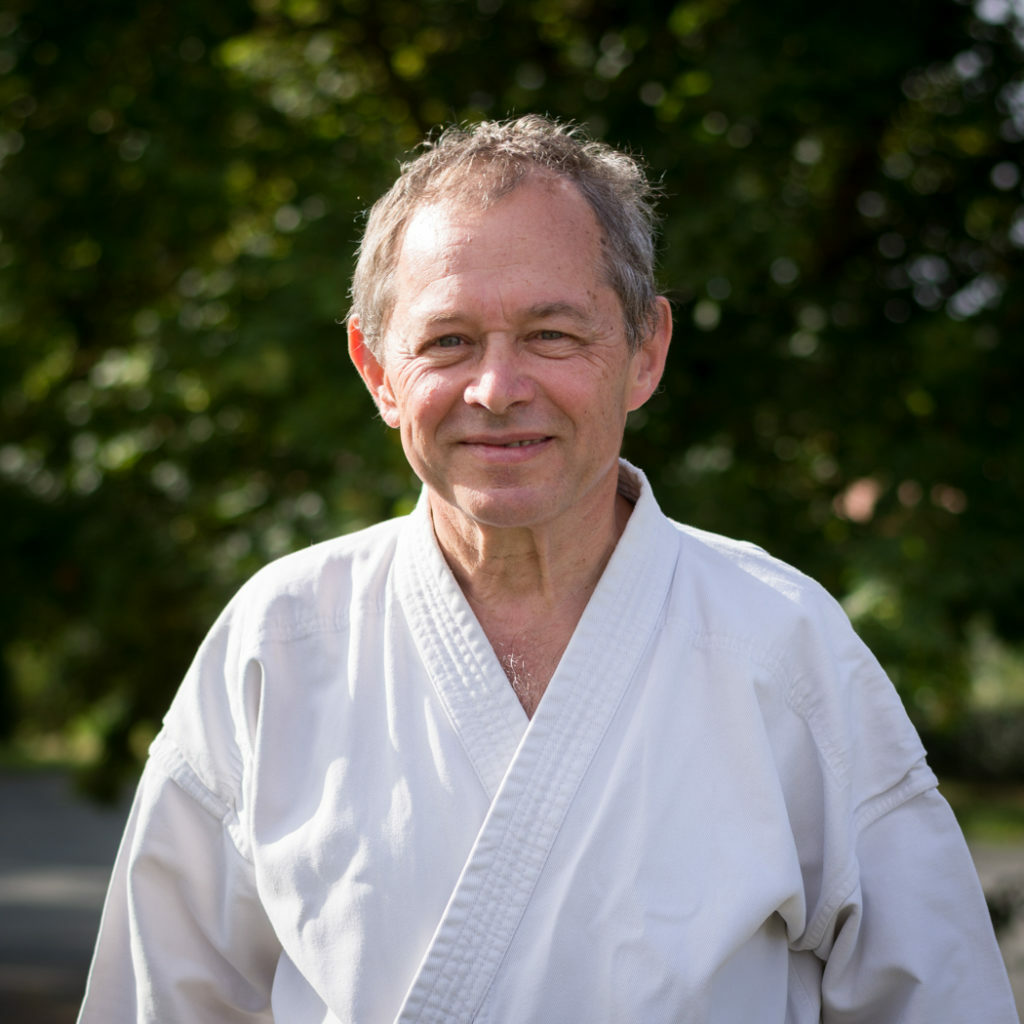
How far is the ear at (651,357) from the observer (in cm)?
179

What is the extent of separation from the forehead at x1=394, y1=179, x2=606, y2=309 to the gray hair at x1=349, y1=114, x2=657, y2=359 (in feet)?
0.06

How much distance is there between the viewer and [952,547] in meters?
3.03

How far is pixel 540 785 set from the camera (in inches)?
62.7

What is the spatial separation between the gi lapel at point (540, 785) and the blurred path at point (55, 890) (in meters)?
3.02

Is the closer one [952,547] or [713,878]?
[713,878]

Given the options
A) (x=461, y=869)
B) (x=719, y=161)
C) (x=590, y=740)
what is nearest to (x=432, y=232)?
(x=590, y=740)

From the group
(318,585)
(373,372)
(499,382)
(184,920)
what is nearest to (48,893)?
(184,920)

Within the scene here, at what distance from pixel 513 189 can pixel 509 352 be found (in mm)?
223

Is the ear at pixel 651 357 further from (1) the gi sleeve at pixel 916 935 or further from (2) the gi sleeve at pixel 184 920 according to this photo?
(2) the gi sleeve at pixel 184 920

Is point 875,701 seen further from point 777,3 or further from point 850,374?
point 777,3

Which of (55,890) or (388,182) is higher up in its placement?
(388,182)

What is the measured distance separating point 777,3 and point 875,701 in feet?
7.52

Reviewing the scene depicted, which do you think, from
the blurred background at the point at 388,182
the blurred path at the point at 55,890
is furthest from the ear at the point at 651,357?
the blurred path at the point at 55,890

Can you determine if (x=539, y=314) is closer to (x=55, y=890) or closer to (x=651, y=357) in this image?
(x=651, y=357)
